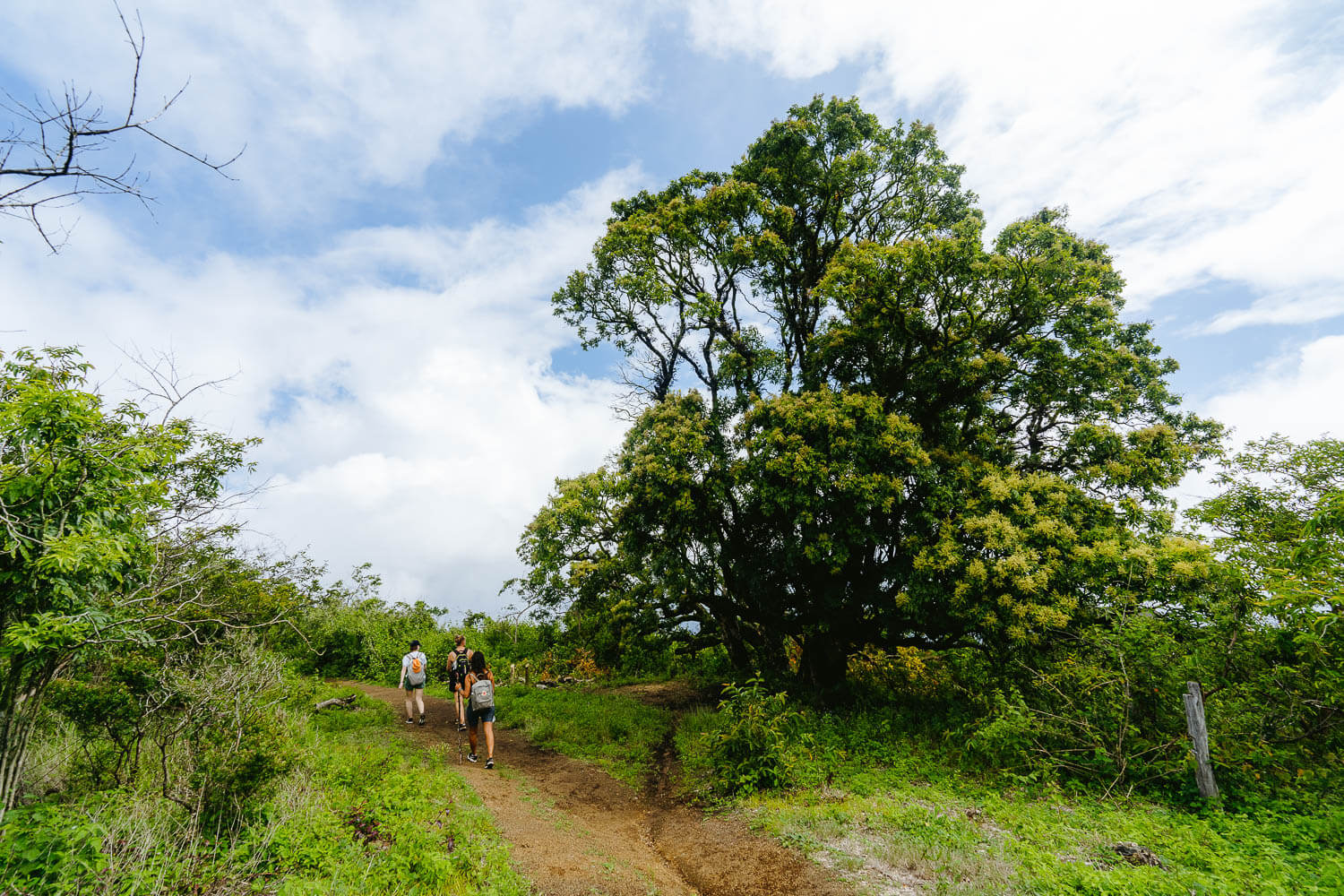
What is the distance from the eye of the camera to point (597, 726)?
12.6 m

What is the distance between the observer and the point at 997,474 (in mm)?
10383

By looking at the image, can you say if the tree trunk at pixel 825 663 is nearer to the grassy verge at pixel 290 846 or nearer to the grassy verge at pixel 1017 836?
the grassy verge at pixel 1017 836

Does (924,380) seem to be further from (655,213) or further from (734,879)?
(734,879)

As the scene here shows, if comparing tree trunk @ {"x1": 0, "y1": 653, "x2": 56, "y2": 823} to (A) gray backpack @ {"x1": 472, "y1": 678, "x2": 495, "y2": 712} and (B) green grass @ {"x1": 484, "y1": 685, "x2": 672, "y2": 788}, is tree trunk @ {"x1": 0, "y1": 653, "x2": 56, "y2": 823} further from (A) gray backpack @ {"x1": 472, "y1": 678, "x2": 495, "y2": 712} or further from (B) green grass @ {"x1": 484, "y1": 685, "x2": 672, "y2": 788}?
(B) green grass @ {"x1": 484, "y1": 685, "x2": 672, "y2": 788}

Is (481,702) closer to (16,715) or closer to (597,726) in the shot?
(597,726)

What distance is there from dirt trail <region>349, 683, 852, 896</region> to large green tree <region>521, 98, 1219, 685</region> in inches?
177

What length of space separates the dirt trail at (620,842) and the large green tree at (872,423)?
4.51 metres

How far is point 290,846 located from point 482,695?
414cm

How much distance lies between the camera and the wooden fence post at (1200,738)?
7.15 m

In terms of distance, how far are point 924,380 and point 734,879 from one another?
9373 millimetres

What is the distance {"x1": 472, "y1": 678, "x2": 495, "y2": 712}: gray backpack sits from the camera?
9289 millimetres

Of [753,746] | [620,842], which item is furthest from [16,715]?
[753,746]

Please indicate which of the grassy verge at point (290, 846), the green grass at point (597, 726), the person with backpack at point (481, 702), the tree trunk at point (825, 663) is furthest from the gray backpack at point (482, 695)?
the tree trunk at point (825, 663)

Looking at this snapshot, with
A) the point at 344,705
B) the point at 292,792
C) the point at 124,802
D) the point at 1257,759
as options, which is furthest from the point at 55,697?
the point at 1257,759
